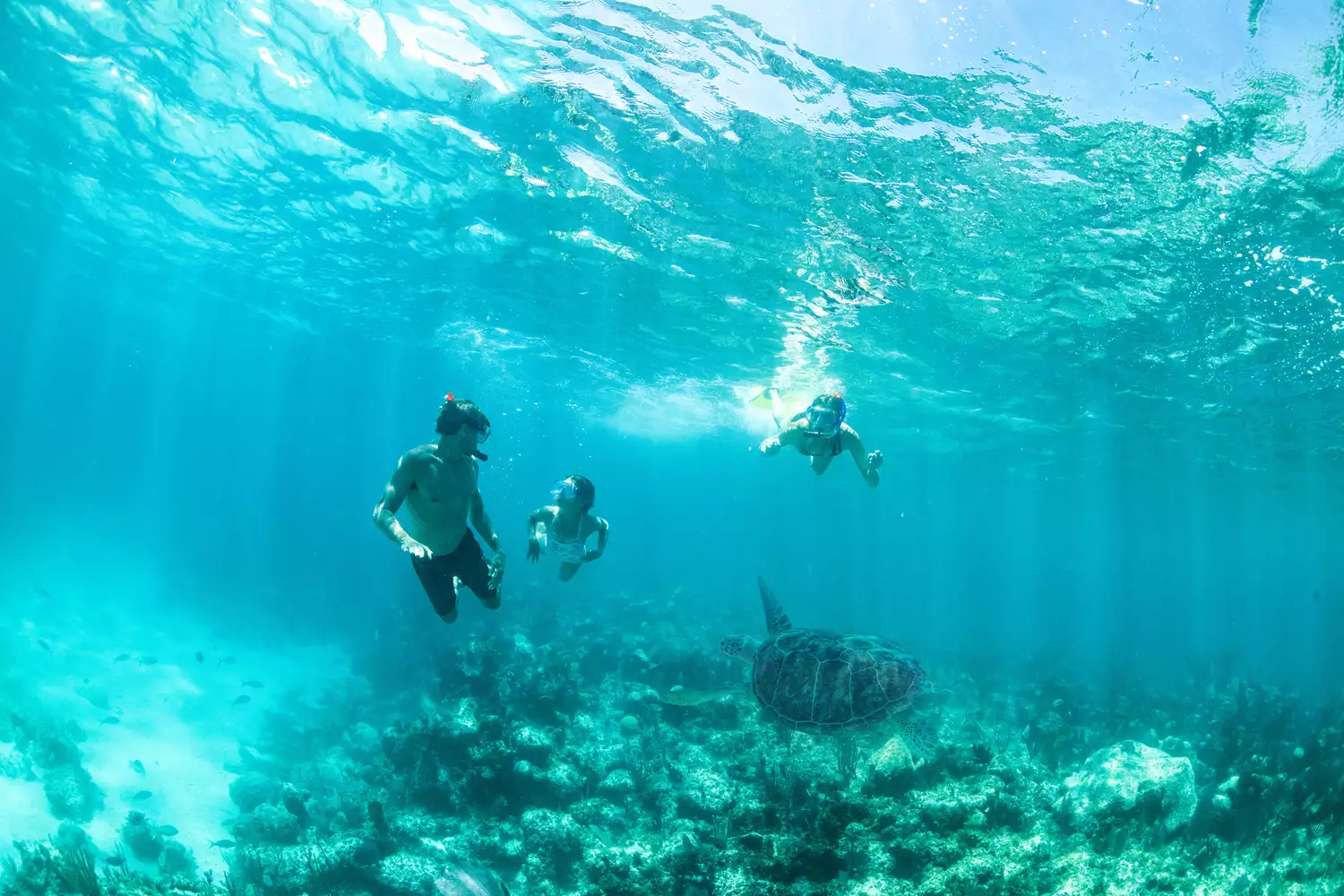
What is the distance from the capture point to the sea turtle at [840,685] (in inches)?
274

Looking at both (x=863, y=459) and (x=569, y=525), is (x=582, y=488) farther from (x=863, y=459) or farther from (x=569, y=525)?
(x=863, y=459)

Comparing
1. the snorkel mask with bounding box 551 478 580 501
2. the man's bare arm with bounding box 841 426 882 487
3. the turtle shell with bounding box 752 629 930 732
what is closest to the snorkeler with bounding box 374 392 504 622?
the snorkel mask with bounding box 551 478 580 501

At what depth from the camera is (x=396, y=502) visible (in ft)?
20.3

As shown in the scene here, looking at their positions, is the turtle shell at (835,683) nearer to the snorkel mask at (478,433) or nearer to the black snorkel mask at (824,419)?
the black snorkel mask at (824,419)

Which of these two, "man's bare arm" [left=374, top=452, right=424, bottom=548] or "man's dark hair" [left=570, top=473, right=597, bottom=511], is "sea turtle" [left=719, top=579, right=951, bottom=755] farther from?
"man's bare arm" [left=374, top=452, right=424, bottom=548]

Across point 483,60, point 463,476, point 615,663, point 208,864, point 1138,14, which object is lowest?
point 208,864

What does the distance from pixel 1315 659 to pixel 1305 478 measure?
3194cm

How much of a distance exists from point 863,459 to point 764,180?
6.68 metres

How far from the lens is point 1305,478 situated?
98.1 feet

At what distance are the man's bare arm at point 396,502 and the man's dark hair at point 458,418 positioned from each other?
0.46 m

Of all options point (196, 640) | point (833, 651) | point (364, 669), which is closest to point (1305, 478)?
point (833, 651)

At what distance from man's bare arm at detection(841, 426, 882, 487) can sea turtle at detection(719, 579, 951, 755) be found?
2.29 meters

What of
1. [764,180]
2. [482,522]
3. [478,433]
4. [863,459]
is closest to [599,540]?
[482,522]

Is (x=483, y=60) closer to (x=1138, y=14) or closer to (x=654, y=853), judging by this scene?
(x=1138, y=14)
